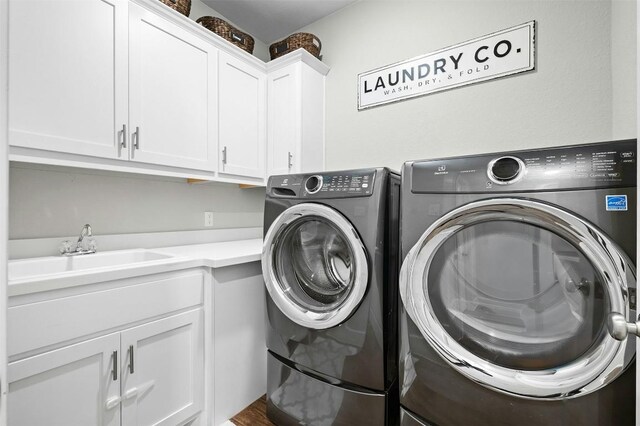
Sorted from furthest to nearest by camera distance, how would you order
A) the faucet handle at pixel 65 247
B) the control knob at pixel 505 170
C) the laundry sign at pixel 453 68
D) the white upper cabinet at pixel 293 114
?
the white upper cabinet at pixel 293 114
the laundry sign at pixel 453 68
the faucet handle at pixel 65 247
the control knob at pixel 505 170

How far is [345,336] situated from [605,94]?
177 centimetres

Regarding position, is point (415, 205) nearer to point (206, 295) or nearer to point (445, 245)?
point (445, 245)

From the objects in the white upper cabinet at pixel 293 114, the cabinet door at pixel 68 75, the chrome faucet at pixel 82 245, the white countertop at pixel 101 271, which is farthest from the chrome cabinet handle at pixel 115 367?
the white upper cabinet at pixel 293 114

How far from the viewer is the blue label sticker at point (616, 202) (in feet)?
2.65

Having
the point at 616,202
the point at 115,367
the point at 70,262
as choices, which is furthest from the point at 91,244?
the point at 616,202

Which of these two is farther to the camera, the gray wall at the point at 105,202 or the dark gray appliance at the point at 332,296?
the gray wall at the point at 105,202

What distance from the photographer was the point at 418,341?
3.64 ft

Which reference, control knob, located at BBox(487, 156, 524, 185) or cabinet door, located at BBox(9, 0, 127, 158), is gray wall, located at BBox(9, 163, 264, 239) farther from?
control knob, located at BBox(487, 156, 524, 185)

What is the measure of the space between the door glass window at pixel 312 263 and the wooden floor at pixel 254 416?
2.36 ft

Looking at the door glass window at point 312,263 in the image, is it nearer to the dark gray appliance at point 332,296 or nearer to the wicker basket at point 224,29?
the dark gray appliance at point 332,296

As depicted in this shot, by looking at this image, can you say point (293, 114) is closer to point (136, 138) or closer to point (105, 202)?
point (136, 138)

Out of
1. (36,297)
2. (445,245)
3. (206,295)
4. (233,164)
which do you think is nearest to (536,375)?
(445,245)

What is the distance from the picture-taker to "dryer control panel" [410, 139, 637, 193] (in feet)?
2.70

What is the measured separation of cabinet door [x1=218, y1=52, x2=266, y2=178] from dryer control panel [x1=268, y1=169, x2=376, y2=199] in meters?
0.67
